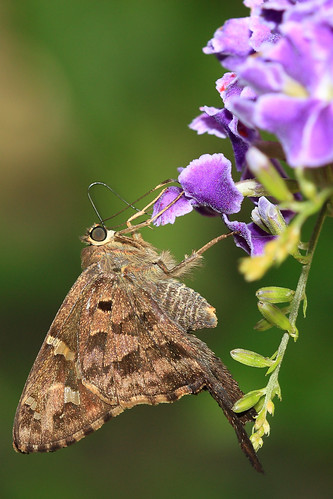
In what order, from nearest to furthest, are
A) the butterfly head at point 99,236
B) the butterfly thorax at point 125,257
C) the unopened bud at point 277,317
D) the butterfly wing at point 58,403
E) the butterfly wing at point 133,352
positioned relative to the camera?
the unopened bud at point 277,317
the butterfly wing at point 133,352
the butterfly wing at point 58,403
the butterfly thorax at point 125,257
the butterfly head at point 99,236

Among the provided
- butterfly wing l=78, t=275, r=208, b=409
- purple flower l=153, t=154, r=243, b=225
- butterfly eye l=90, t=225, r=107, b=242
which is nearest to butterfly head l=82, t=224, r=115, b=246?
butterfly eye l=90, t=225, r=107, b=242

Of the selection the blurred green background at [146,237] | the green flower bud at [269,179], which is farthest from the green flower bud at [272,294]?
the blurred green background at [146,237]

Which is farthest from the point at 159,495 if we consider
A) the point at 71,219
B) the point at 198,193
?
the point at 198,193

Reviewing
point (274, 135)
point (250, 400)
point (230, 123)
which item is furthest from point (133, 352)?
point (274, 135)

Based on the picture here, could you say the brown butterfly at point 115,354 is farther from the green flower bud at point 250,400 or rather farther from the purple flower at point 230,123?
the purple flower at point 230,123

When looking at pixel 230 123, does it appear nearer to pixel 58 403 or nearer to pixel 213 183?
pixel 213 183
